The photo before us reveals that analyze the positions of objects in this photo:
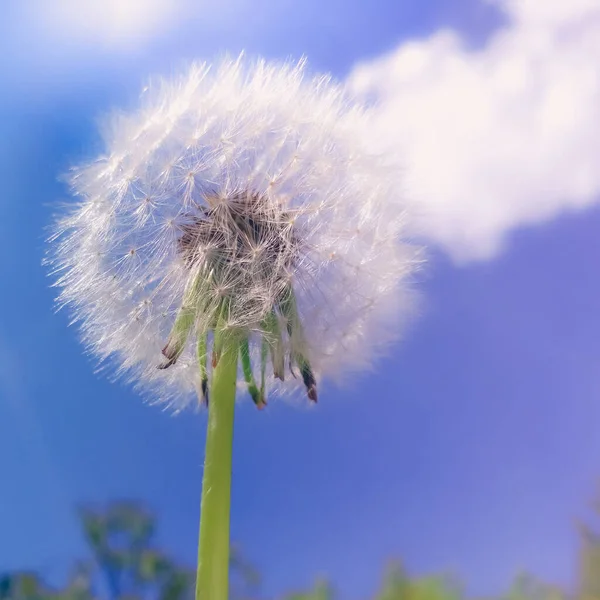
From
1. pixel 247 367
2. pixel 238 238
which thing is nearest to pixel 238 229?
pixel 238 238

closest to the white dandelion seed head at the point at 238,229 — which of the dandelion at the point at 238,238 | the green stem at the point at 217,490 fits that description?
the dandelion at the point at 238,238

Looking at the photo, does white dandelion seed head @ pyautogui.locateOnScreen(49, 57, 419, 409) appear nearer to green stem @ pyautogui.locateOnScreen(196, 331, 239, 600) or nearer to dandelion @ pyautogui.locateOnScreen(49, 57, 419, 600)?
dandelion @ pyautogui.locateOnScreen(49, 57, 419, 600)

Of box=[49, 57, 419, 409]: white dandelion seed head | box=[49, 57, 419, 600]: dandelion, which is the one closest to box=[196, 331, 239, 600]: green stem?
box=[49, 57, 419, 600]: dandelion

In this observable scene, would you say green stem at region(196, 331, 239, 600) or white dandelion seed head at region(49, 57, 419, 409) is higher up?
white dandelion seed head at region(49, 57, 419, 409)

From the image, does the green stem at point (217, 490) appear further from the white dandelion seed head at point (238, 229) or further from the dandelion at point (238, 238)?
the white dandelion seed head at point (238, 229)

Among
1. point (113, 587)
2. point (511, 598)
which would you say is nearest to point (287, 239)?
point (511, 598)

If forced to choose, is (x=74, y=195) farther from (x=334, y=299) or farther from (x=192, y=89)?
(x=334, y=299)

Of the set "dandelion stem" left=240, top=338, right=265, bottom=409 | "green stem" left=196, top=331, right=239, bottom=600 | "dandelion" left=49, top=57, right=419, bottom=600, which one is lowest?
"green stem" left=196, top=331, right=239, bottom=600
